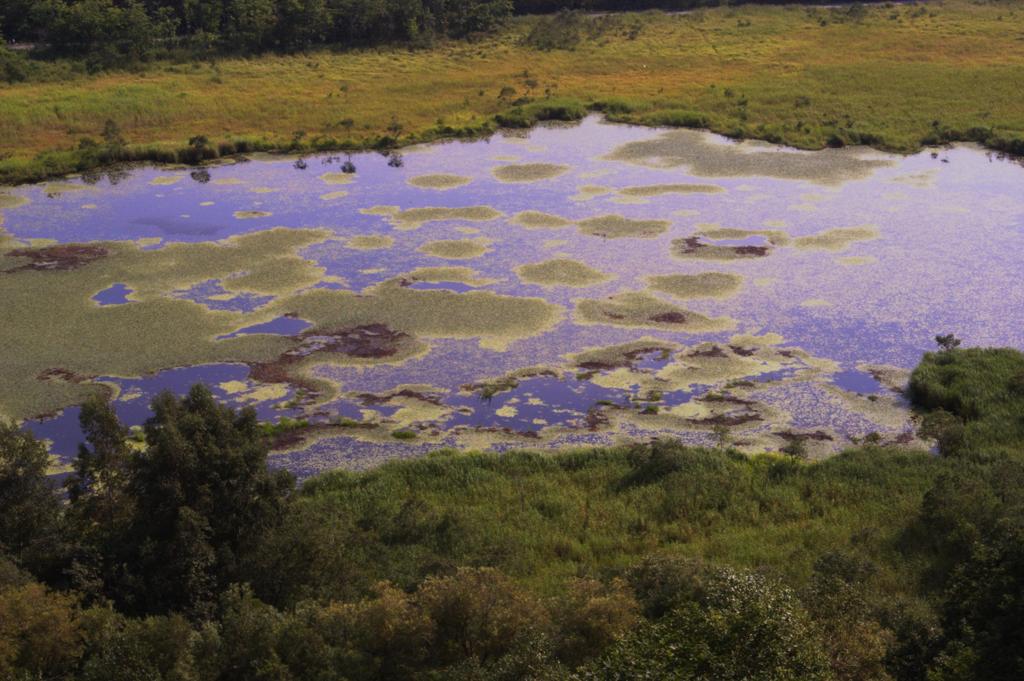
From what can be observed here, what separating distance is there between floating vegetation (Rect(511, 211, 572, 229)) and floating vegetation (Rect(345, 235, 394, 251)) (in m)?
5.47

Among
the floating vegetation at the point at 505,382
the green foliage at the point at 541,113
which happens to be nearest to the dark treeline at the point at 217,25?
the green foliage at the point at 541,113

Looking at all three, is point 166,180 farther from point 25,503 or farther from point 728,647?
point 728,647

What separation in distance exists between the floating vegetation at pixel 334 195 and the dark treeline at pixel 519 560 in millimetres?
21626

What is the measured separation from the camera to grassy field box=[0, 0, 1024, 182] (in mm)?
55188

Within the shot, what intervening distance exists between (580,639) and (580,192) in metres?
33.2

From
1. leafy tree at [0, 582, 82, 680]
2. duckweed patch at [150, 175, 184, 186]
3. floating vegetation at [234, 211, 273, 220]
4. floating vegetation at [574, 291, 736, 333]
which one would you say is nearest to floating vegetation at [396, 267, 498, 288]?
floating vegetation at [574, 291, 736, 333]

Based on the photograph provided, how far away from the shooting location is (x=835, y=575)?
18.4m

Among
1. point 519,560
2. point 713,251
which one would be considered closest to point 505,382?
point 519,560

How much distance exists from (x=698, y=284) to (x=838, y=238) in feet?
26.2

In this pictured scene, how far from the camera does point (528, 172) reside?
1962 inches

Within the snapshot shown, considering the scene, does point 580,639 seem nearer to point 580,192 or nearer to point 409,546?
point 409,546

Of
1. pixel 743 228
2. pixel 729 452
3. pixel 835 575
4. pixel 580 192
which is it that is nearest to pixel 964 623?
pixel 835 575

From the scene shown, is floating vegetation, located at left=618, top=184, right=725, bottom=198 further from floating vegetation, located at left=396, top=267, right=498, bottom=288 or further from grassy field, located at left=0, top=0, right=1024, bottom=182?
floating vegetation, located at left=396, top=267, right=498, bottom=288

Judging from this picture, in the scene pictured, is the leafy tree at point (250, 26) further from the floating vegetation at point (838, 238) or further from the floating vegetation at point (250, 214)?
the floating vegetation at point (838, 238)
